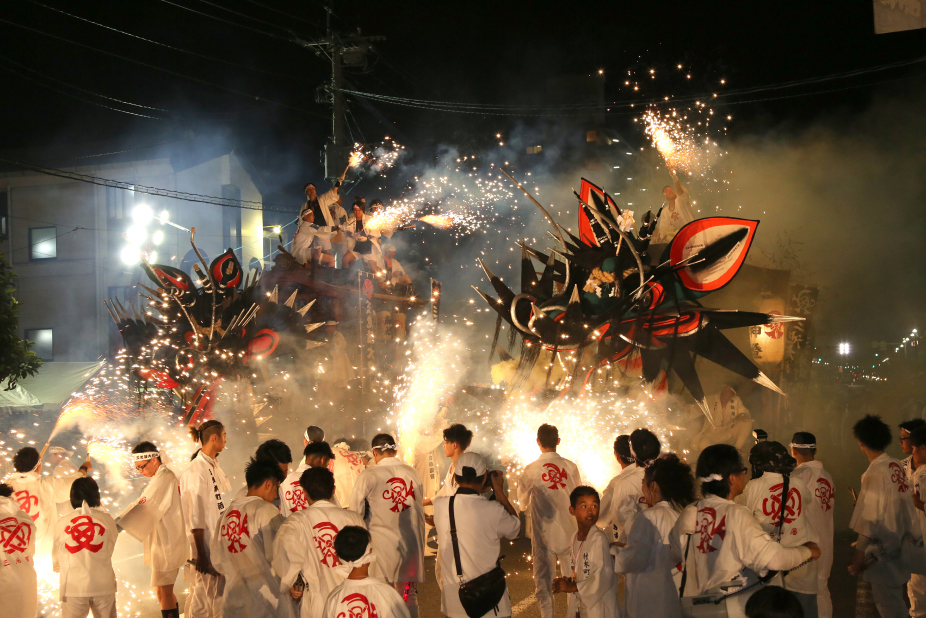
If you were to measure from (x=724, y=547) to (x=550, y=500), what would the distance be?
7.54ft

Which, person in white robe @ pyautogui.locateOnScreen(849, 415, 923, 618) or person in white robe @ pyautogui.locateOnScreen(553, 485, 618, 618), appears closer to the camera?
person in white robe @ pyautogui.locateOnScreen(553, 485, 618, 618)

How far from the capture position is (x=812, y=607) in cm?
472

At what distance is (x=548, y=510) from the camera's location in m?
5.93

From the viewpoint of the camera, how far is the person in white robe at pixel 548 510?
19.4 ft

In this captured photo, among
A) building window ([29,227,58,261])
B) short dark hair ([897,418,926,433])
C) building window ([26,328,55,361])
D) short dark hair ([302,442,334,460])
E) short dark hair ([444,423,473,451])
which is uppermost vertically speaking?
building window ([29,227,58,261])

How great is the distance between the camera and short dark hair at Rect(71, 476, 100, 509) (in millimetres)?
5262

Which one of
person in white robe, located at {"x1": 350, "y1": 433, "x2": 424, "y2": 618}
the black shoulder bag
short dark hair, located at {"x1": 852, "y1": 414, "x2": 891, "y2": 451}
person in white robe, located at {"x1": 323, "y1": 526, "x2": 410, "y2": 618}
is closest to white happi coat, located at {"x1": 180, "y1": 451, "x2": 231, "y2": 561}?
person in white robe, located at {"x1": 350, "y1": 433, "x2": 424, "y2": 618}

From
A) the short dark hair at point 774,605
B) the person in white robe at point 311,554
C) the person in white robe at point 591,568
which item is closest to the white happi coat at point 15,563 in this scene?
the person in white robe at point 311,554

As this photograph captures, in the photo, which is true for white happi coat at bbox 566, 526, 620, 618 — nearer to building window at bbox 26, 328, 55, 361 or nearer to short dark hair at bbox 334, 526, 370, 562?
short dark hair at bbox 334, 526, 370, 562

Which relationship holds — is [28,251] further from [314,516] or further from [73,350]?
[314,516]

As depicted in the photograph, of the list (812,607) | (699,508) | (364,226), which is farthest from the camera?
(364,226)

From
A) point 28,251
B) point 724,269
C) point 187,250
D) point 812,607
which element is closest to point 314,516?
point 812,607

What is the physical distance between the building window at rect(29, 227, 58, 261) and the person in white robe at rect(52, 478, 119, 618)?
61.4ft

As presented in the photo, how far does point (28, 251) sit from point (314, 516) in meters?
21.1
